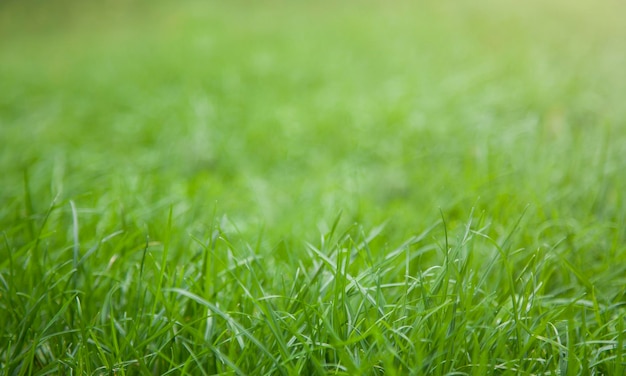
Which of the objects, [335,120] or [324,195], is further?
[335,120]

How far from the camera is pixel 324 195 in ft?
7.47

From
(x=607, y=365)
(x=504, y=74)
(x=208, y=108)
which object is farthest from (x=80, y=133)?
(x=607, y=365)

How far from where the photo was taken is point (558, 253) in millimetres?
1518

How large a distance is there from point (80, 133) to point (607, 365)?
301 cm

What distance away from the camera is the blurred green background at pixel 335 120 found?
1975 mm

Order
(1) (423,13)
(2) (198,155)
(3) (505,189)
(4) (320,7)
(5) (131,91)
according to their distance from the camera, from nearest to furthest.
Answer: (3) (505,189) → (2) (198,155) → (5) (131,91) → (1) (423,13) → (4) (320,7)

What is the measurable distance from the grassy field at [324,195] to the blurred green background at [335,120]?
2 cm

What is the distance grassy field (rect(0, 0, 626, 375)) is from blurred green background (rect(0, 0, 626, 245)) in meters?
0.02

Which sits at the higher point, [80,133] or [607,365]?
[607,365]

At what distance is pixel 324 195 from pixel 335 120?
3.30 feet

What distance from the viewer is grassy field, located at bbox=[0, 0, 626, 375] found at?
1.10 m

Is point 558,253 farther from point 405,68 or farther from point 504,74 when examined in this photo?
point 405,68

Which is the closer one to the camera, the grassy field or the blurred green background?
the grassy field

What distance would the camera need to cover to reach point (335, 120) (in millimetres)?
3184
